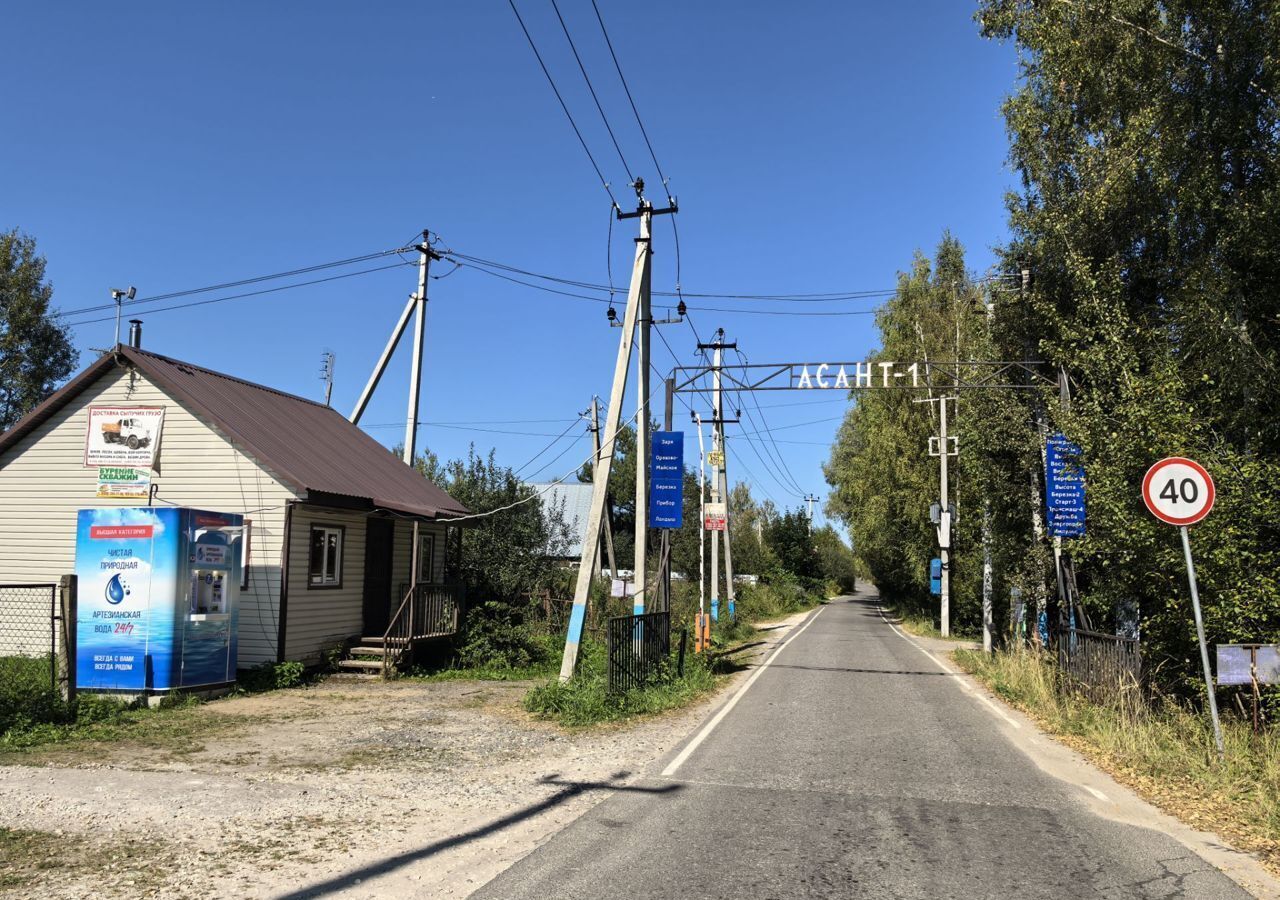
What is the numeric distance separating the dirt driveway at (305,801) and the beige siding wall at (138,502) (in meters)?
3.34

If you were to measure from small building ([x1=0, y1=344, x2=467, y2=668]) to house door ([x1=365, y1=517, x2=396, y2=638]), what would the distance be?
65 mm

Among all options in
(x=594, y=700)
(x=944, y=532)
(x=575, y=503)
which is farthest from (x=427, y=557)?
(x=575, y=503)

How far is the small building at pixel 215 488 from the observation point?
15.7 m

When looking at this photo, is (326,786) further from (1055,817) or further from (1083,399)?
(1083,399)

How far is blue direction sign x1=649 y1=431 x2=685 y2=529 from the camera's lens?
17.9 metres

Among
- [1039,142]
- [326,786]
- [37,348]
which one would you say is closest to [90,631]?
[326,786]

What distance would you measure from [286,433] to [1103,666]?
50.2 feet

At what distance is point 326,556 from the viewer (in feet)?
56.0

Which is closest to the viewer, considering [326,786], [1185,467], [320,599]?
[326,786]

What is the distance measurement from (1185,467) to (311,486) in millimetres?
13103

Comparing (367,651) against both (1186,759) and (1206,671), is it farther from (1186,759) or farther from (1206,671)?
(1206,671)

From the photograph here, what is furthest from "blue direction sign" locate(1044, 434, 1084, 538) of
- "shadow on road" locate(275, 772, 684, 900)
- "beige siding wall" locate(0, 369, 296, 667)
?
"beige siding wall" locate(0, 369, 296, 667)

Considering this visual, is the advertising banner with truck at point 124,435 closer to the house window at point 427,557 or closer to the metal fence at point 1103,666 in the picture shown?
the house window at point 427,557

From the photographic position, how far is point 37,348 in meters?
33.2
